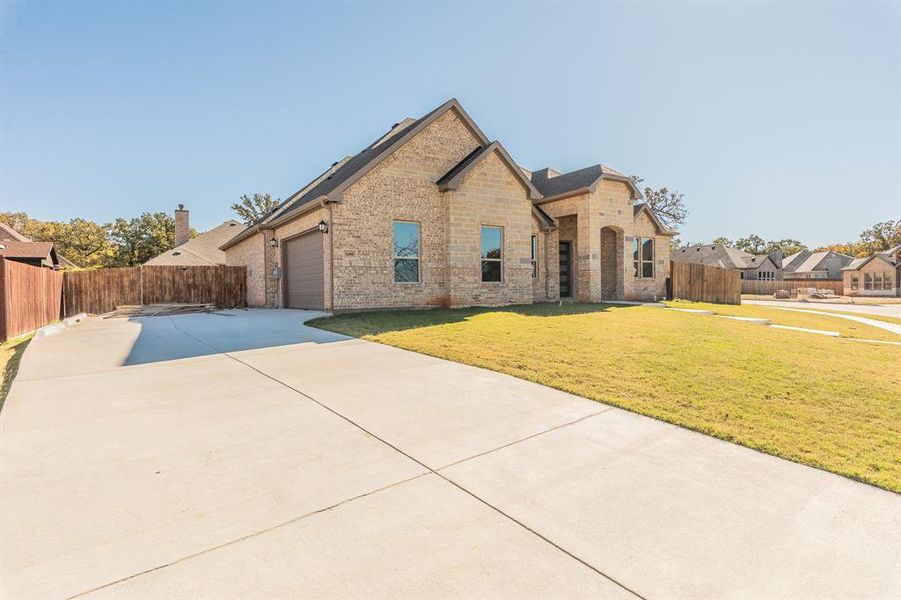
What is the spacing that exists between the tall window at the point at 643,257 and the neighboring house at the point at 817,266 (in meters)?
50.4

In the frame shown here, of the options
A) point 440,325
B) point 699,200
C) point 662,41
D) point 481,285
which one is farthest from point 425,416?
point 699,200

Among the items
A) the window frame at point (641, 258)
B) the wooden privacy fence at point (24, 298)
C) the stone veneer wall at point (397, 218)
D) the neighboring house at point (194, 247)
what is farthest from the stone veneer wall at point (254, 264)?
the window frame at point (641, 258)

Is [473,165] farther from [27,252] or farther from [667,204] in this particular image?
[667,204]

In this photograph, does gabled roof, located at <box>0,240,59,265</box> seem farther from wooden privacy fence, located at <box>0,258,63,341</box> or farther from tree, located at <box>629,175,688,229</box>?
tree, located at <box>629,175,688,229</box>

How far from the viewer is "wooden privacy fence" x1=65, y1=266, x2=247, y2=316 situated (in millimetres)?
18375

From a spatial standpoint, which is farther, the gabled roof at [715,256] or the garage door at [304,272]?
the gabled roof at [715,256]

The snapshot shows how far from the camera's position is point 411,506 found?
2344 mm

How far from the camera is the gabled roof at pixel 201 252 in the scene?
27141 mm

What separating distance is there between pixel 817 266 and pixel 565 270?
55466mm

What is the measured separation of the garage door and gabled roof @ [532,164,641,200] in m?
10.2

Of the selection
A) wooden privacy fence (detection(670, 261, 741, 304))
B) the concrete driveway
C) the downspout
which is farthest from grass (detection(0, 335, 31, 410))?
wooden privacy fence (detection(670, 261, 741, 304))

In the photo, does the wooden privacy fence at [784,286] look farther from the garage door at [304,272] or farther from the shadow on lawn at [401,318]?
the garage door at [304,272]

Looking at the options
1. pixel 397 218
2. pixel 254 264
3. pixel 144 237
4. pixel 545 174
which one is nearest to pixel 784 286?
pixel 545 174

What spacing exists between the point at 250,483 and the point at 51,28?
46.9ft
